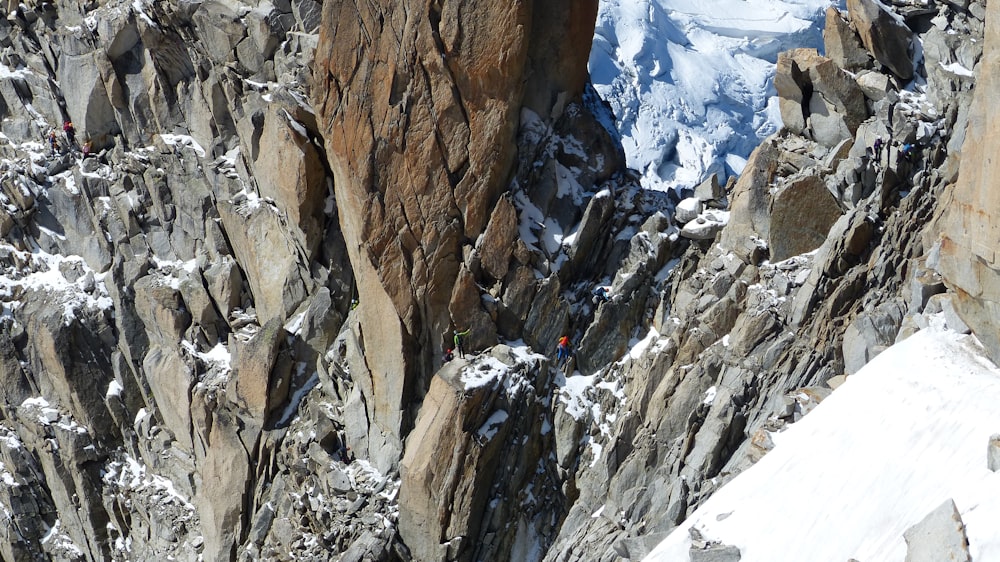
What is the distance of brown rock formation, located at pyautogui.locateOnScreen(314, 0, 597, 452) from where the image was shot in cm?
3066

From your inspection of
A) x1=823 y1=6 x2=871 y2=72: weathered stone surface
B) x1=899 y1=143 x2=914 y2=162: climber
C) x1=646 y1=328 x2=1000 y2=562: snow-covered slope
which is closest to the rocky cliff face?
x1=823 y1=6 x2=871 y2=72: weathered stone surface

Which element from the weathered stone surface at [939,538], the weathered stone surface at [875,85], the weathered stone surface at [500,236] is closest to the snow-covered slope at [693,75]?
the weathered stone surface at [500,236]

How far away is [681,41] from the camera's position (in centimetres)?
5794

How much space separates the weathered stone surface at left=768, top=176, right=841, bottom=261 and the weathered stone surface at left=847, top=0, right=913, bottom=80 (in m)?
4.07

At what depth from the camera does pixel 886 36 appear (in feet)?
94.0

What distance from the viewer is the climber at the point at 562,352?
101 feet

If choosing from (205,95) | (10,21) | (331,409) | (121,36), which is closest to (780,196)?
(331,409)

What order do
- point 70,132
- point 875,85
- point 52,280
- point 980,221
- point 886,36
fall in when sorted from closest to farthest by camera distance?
point 980,221
point 886,36
point 875,85
point 70,132
point 52,280

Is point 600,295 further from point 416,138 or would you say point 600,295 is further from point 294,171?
point 294,171

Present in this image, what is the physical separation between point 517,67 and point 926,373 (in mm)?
14708

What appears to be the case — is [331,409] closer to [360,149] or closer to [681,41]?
[360,149]

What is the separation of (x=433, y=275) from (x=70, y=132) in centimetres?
1708

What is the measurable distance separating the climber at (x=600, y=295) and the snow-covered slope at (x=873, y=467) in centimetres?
818

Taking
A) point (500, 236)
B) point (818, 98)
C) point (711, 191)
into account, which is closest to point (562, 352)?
point (500, 236)
